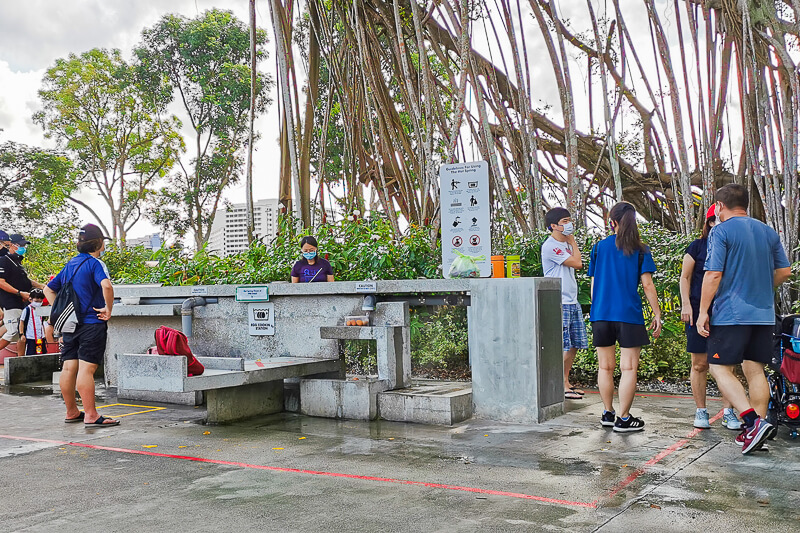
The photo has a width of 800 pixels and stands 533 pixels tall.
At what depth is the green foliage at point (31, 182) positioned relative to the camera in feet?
86.7

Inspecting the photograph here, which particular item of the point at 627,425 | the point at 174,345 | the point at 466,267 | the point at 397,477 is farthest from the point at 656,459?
the point at 174,345

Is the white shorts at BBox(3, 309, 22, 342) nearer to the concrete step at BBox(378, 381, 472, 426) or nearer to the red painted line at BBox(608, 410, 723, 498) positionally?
the concrete step at BBox(378, 381, 472, 426)

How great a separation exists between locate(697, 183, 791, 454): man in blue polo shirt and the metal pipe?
5.08 meters

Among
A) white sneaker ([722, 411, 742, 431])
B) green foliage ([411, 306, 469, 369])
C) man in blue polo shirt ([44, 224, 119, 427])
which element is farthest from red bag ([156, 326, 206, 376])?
white sneaker ([722, 411, 742, 431])

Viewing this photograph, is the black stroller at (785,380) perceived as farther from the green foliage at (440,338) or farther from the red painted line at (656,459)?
the green foliage at (440,338)

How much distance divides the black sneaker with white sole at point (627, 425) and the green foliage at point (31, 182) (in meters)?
24.8

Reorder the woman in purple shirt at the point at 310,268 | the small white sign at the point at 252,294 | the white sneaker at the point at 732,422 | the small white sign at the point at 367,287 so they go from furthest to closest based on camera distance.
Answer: the woman in purple shirt at the point at 310,268, the small white sign at the point at 252,294, the small white sign at the point at 367,287, the white sneaker at the point at 732,422

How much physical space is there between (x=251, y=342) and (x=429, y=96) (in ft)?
11.6

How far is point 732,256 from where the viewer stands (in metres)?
4.84

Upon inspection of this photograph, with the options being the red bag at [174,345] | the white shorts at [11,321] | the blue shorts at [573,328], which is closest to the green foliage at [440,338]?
the blue shorts at [573,328]

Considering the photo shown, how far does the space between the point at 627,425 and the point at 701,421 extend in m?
0.54

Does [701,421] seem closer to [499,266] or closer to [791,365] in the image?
[791,365]

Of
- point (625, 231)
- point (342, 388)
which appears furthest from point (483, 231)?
point (342, 388)

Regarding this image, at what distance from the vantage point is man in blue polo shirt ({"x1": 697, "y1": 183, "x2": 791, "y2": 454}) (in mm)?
4777
